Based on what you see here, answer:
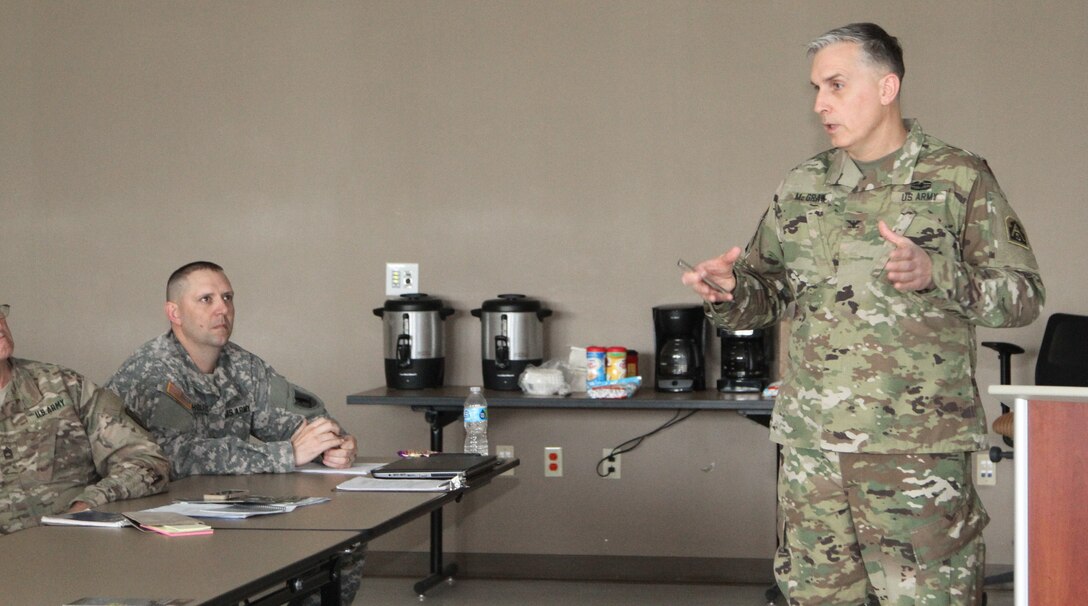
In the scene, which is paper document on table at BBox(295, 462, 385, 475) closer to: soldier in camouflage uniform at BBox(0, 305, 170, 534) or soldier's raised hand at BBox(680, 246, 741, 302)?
soldier in camouflage uniform at BBox(0, 305, 170, 534)

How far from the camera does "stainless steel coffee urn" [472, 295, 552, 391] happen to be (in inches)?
181

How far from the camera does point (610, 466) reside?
4.86 metres

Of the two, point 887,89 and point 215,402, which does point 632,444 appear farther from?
point 887,89

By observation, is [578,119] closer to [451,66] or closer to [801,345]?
[451,66]

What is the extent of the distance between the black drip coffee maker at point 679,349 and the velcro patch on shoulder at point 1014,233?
2453mm

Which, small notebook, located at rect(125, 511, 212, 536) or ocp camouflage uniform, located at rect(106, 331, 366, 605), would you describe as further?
ocp camouflage uniform, located at rect(106, 331, 366, 605)

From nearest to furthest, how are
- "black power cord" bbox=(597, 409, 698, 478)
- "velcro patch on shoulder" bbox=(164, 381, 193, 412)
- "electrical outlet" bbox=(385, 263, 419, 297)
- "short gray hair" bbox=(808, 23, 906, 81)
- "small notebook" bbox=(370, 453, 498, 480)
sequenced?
"short gray hair" bbox=(808, 23, 906, 81), "small notebook" bbox=(370, 453, 498, 480), "velcro patch on shoulder" bbox=(164, 381, 193, 412), "black power cord" bbox=(597, 409, 698, 478), "electrical outlet" bbox=(385, 263, 419, 297)

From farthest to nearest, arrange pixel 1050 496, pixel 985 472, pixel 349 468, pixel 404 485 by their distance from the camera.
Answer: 1. pixel 985 472
2. pixel 349 468
3. pixel 404 485
4. pixel 1050 496

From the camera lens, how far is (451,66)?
16.2ft

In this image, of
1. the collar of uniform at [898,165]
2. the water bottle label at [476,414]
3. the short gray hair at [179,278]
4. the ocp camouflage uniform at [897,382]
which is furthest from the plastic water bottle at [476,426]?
the collar of uniform at [898,165]

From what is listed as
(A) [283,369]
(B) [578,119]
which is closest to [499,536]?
(A) [283,369]

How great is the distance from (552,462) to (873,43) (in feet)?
10.1

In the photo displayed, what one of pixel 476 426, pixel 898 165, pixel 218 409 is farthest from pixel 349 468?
pixel 898 165

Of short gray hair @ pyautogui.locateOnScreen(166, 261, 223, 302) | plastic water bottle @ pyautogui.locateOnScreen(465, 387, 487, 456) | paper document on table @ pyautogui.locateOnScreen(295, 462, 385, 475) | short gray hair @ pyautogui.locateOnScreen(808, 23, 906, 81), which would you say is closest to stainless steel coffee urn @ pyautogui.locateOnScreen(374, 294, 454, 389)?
plastic water bottle @ pyautogui.locateOnScreen(465, 387, 487, 456)
